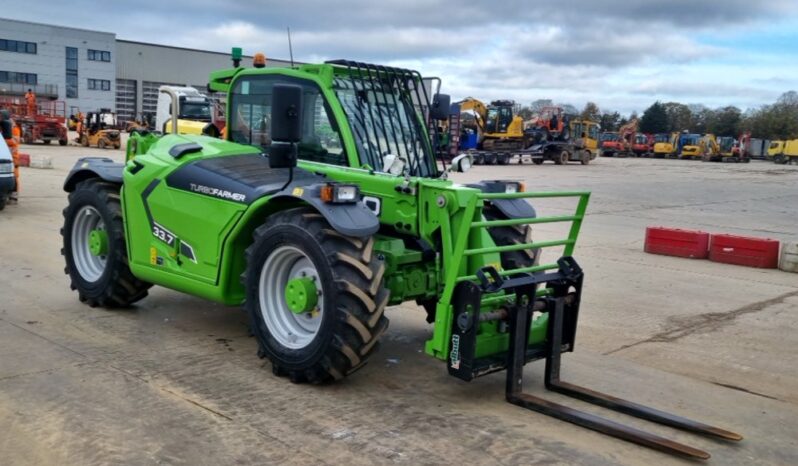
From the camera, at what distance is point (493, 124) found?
43.2 m

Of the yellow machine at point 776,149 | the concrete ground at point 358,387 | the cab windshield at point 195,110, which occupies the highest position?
the yellow machine at point 776,149

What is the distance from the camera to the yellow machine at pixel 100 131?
127 ft

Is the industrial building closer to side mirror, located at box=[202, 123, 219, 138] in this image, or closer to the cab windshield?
the cab windshield

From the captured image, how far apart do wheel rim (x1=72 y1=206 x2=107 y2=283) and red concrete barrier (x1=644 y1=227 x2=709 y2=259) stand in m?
8.58

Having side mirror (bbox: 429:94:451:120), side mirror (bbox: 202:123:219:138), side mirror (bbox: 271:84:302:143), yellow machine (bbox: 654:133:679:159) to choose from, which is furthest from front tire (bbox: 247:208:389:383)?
yellow machine (bbox: 654:133:679:159)

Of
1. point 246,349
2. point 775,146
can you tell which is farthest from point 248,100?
point 775,146

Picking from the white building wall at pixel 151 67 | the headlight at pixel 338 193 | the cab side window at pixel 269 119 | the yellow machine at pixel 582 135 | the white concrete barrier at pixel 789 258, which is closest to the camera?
the headlight at pixel 338 193

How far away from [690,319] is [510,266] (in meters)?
3.01

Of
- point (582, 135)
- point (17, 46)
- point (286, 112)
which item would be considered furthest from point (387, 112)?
point (17, 46)

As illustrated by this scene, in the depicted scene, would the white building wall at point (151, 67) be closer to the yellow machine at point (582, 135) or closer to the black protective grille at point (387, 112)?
the yellow machine at point (582, 135)

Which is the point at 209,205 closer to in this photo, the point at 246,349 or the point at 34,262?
the point at 246,349

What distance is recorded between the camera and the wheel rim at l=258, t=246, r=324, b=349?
529 cm

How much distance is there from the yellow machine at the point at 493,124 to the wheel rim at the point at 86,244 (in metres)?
36.6

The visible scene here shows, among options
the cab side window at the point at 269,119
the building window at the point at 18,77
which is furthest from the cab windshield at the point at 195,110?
the building window at the point at 18,77
